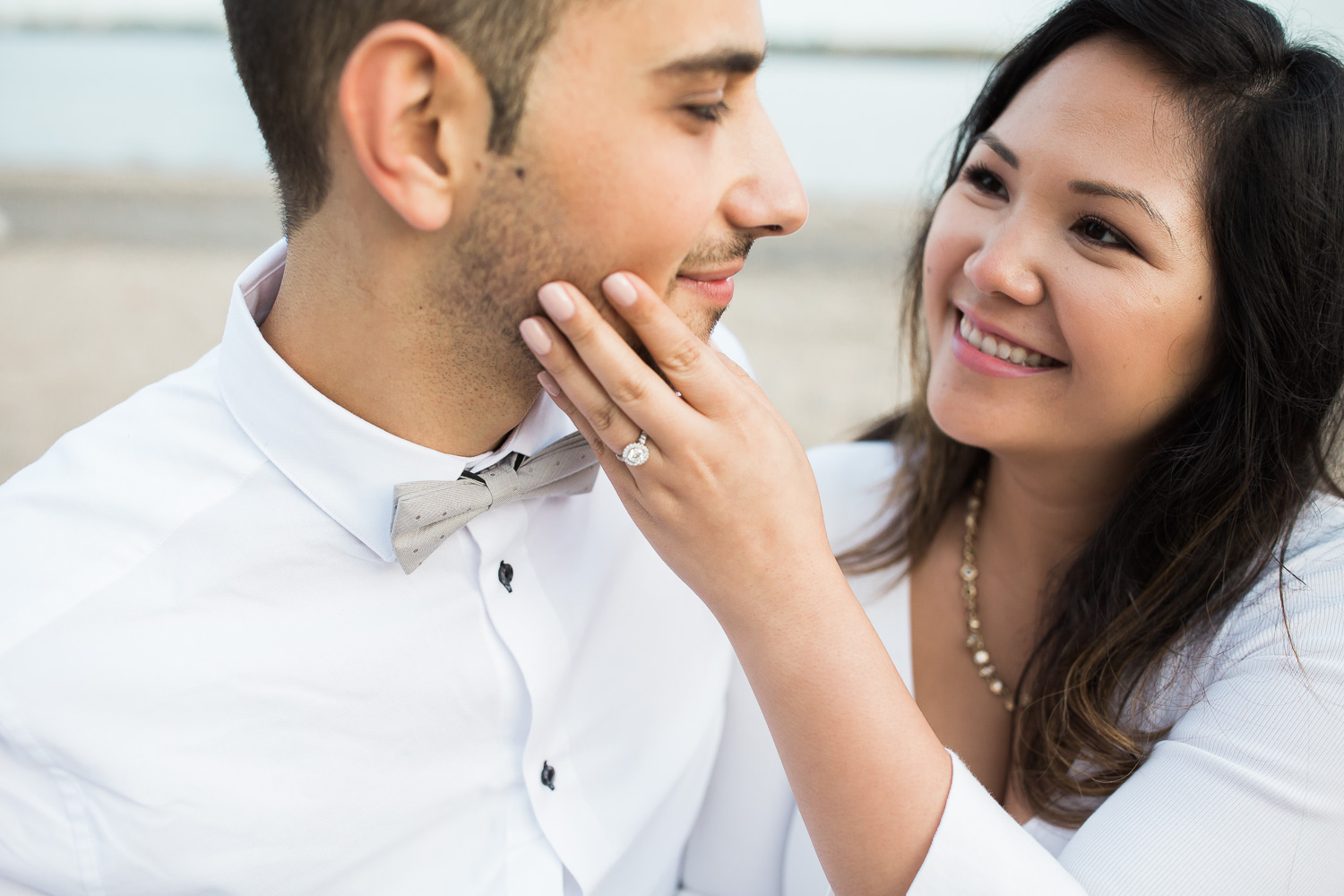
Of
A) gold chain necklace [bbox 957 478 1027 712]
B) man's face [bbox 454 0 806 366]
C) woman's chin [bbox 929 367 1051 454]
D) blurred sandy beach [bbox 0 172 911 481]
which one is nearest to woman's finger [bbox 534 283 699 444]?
man's face [bbox 454 0 806 366]

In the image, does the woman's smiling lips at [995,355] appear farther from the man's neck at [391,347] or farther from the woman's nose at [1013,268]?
the man's neck at [391,347]

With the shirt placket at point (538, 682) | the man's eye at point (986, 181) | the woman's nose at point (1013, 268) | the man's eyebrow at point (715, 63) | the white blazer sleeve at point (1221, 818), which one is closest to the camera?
the man's eyebrow at point (715, 63)

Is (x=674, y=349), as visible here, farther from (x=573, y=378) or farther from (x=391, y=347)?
(x=391, y=347)

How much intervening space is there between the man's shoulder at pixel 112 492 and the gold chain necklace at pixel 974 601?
179cm

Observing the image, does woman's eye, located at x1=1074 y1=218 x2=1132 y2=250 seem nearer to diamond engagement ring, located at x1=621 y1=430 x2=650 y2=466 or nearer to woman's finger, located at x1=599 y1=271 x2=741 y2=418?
woman's finger, located at x1=599 y1=271 x2=741 y2=418

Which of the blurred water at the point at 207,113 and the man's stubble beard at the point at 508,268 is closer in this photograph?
the man's stubble beard at the point at 508,268

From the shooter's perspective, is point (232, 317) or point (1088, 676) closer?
point (232, 317)

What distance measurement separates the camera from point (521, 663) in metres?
1.80

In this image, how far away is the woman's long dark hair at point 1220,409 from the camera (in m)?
1.93

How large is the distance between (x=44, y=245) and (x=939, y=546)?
35.4ft

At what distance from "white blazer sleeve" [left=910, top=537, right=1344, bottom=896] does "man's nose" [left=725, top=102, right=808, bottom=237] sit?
3.46 feet

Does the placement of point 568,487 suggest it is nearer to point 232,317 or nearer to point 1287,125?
point 232,317

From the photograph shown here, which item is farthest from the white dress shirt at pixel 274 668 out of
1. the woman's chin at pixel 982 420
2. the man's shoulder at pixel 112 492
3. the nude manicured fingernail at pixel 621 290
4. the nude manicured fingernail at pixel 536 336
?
the woman's chin at pixel 982 420

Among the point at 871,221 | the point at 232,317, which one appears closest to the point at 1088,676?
the point at 232,317
